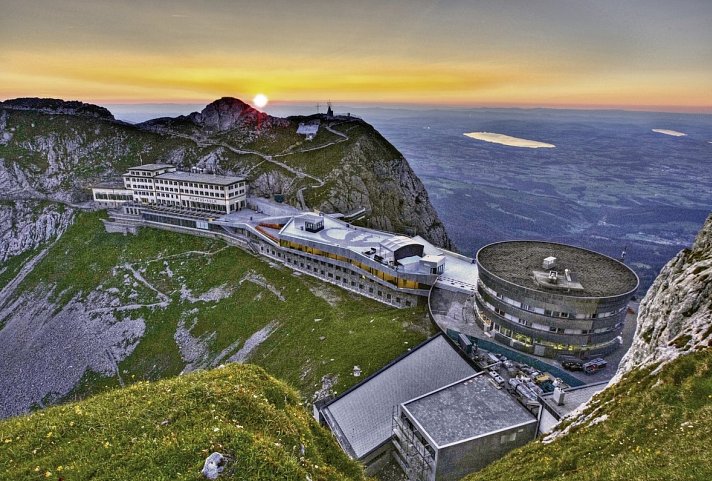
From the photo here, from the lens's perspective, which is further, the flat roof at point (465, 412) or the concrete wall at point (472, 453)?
the flat roof at point (465, 412)

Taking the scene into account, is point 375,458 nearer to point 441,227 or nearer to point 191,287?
point 191,287

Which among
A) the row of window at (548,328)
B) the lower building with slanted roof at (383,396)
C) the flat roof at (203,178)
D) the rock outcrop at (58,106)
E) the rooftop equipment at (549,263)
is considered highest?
the rock outcrop at (58,106)

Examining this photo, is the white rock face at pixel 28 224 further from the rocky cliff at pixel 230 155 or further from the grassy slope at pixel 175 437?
the grassy slope at pixel 175 437

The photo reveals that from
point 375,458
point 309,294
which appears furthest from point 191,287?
point 375,458

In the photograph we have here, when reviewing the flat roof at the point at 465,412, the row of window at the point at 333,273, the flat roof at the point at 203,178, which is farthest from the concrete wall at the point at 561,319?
the flat roof at the point at 203,178

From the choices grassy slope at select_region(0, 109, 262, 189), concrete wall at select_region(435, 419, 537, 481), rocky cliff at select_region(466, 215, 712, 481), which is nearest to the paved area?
concrete wall at select_region(435, 419, 537, 481)

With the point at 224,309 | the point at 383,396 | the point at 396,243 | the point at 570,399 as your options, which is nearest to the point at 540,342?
the point at 570,399

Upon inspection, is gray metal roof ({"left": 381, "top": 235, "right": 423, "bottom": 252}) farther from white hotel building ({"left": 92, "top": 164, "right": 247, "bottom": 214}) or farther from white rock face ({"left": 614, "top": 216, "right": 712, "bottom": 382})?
white hotel building ({"left": 92, "top": 164, "right": 247, "bottom": 214})
